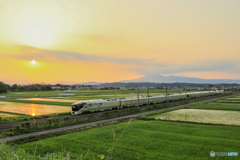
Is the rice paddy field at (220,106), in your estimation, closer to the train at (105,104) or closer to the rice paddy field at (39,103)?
the train at (105,104)

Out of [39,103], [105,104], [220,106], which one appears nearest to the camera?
[105,104]

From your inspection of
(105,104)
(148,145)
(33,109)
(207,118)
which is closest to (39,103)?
(33,109)

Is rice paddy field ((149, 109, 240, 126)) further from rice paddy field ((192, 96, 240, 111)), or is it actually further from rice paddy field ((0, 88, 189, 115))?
rice paddy field ((0, 88, 189, 115))

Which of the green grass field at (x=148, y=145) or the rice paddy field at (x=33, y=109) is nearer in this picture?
the green grass field at (x=148, y=145)

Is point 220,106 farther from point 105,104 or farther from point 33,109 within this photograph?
point 33,109

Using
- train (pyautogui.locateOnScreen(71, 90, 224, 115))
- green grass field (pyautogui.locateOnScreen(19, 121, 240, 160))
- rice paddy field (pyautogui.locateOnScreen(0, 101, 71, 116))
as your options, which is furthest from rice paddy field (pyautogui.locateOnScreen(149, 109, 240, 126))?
rice paddy field (pyautogui.locateOnScreen(0, 101, 71, 116))

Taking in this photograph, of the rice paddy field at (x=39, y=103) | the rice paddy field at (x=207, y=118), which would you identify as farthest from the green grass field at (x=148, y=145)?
the rice paddy field at (x=39, y=103)

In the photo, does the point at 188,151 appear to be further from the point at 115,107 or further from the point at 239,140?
the point at 115,107

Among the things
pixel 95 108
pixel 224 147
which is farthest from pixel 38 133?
pixel 224 147

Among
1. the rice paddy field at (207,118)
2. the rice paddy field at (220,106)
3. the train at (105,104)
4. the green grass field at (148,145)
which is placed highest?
the train at (105,104)

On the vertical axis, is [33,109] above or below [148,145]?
below

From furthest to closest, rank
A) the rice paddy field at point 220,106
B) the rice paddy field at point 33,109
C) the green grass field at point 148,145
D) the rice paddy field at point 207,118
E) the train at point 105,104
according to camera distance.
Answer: the rice paddy field at point 220,106
the rice paddy field at point 33,109
the train at point 105,104
the rice paddy field at point 207,118
the green grass field at point 148,145

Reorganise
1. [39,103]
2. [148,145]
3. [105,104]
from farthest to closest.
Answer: [39,103]
[105,104]
[148,145]

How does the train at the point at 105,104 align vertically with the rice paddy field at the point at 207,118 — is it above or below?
above
